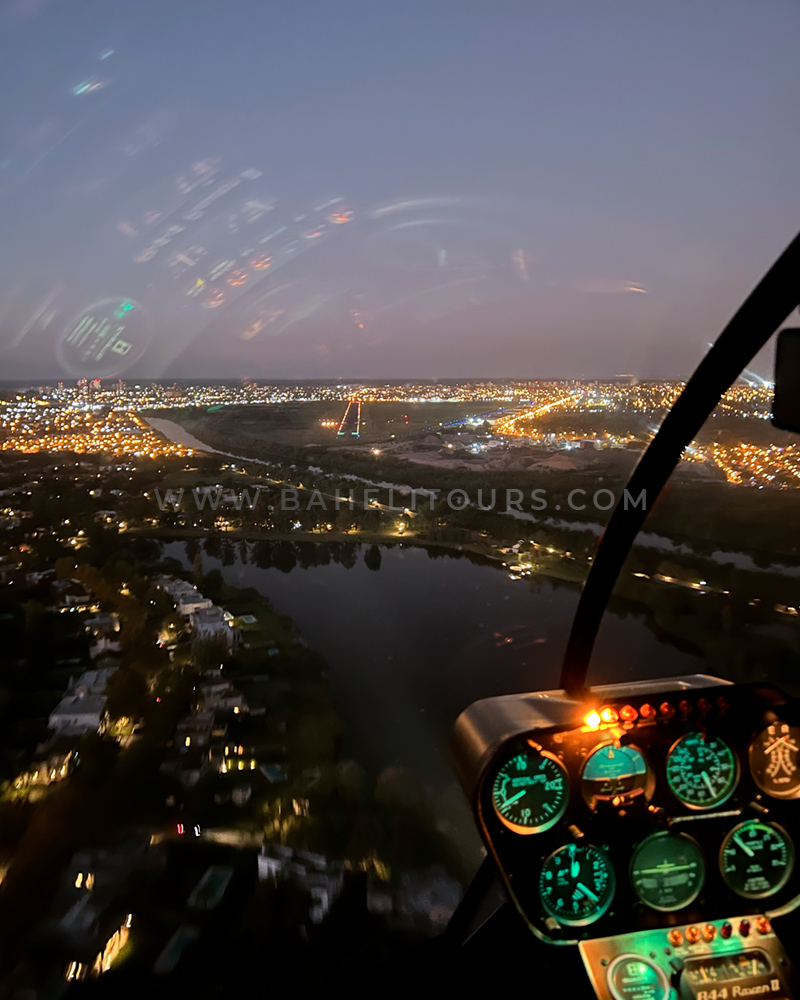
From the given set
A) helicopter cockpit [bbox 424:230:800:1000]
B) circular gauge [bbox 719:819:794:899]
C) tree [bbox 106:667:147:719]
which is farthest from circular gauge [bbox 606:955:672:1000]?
tree [bbox 106:667:147:719]

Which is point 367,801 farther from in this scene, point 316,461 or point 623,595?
point 316,461

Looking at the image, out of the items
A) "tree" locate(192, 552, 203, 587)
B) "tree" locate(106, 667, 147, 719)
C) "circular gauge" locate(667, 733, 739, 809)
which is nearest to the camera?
"circular gauge" locate(667, 733, 739, 809)

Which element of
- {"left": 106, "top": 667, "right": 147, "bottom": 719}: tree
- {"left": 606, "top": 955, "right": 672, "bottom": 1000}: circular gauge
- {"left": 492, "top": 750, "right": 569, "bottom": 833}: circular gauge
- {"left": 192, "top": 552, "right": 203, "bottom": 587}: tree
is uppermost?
{"left": 192, "top": 552, "right": 203, "bottom": 587}: tree

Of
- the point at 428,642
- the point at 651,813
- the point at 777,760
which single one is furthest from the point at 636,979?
the point at 428,642

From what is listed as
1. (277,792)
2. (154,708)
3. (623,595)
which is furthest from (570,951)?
(623,595)

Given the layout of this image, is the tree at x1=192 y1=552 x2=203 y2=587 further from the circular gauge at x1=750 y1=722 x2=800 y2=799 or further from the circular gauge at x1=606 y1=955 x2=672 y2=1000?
the circular gauge at x1=750 y1=722 x2=800 y2=799

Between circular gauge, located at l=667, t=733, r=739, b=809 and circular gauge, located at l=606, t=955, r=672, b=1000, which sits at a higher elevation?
circular gauge, located at l=667, t=733, r=739, b=809

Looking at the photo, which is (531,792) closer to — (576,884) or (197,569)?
(576,884)
